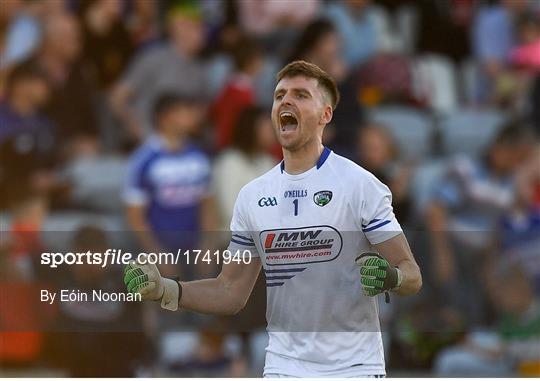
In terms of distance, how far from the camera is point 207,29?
997 centimetres

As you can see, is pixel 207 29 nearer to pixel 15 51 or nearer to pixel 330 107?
pixel 15 51

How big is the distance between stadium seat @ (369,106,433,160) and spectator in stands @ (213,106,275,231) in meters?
0.95

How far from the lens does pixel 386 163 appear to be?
957 cm

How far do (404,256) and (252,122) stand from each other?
3.93 meters

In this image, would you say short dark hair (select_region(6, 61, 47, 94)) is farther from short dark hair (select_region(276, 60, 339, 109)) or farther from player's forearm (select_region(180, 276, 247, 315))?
player's forearm (select_region(180, 276, 247, 315))

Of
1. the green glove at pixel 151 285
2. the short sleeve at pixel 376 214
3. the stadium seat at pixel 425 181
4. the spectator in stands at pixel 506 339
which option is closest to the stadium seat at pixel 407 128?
the stadium seat at pixel 425 181

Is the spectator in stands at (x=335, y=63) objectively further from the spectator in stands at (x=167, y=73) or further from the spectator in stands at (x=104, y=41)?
the spectator in stands at (x=104, y=41)

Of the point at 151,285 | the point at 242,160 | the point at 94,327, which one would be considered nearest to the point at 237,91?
the point at 242,160

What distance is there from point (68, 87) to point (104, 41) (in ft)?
1.61

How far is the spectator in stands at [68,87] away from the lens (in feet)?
→ 31.7

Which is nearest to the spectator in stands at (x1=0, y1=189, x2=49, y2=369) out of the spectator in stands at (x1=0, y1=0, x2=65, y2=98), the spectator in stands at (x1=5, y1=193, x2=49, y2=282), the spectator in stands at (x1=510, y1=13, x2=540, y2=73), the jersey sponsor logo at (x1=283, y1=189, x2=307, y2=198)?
the spectator in stands at (x1=5, y1=193, x2=49, y2=282)

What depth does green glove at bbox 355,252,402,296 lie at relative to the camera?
5.45 metres

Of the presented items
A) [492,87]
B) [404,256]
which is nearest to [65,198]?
[492,87]

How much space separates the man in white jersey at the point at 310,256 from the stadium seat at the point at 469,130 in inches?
145
